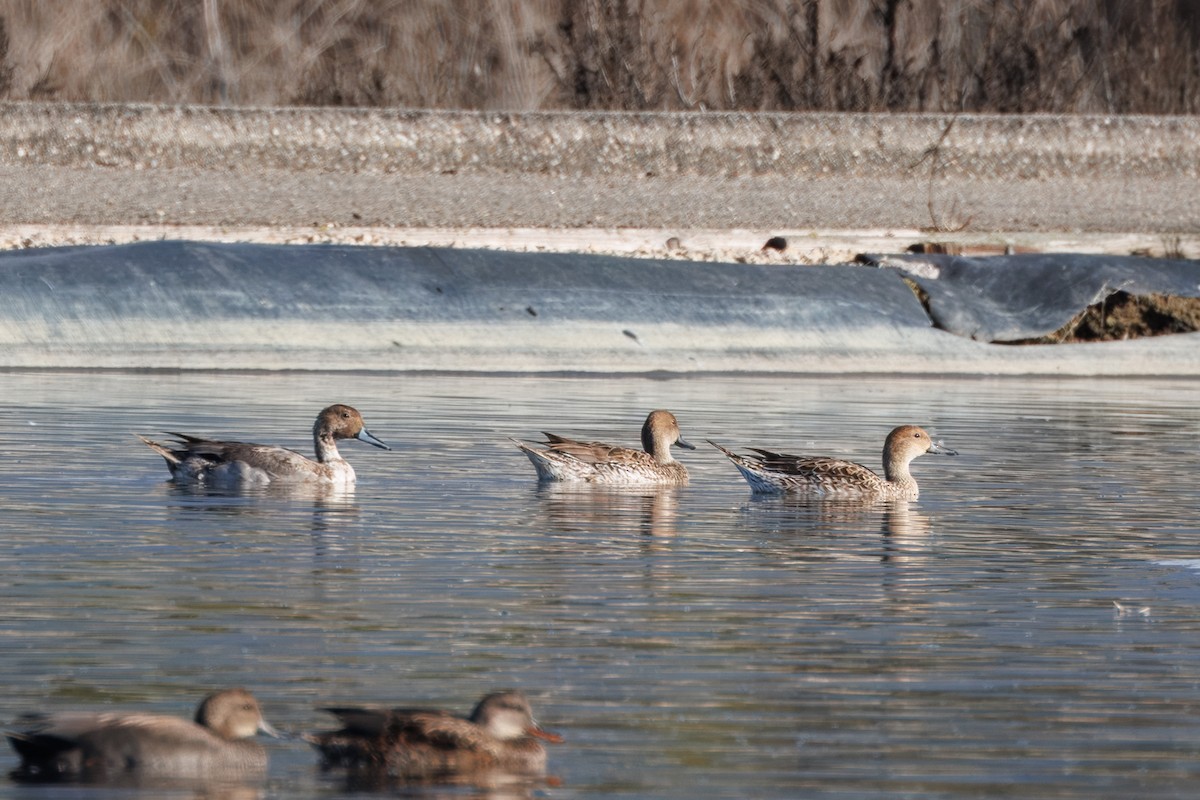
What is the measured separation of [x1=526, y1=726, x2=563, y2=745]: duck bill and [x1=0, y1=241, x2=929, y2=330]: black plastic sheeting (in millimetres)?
11085

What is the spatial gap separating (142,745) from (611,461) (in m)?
5.93

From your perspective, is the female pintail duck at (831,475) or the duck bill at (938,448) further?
the duck bill at (938,448)

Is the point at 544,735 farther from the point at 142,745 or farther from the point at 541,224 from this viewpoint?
the point at 541,224

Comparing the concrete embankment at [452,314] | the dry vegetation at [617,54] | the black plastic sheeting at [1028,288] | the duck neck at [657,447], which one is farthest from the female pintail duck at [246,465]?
the dry vegetation at [617,54]

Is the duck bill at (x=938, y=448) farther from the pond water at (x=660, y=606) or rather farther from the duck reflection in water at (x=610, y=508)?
the duck reflection in water at (x=610, y=508)

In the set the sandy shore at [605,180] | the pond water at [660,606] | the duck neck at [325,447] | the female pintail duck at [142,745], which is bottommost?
the female pintail duck at [142,745]

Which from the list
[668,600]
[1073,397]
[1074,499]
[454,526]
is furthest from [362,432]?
[1073,397]

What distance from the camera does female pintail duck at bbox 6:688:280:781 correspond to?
486cm

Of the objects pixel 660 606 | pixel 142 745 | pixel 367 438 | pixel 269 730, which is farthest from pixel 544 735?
pixel 367 438

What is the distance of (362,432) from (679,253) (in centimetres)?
779

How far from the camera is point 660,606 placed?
7023mm

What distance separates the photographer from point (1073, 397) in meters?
15.6

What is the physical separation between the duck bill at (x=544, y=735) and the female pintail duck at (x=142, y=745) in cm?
55

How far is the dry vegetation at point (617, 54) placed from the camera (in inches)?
805
